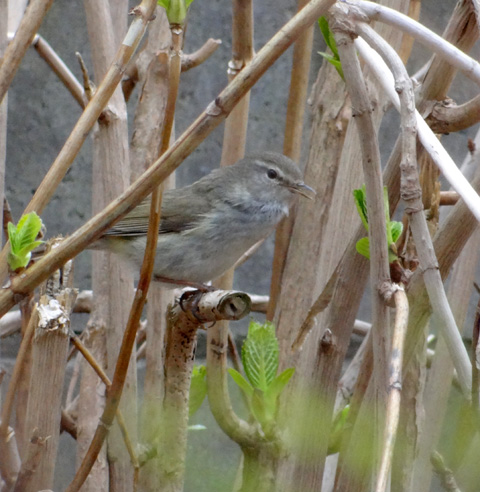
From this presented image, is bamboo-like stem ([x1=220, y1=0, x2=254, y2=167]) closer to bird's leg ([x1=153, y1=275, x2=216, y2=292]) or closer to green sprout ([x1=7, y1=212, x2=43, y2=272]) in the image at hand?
bird's leg ([x1=153, y1=275, x2=216, y2=292])

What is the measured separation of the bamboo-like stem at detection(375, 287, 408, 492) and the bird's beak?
111 cm

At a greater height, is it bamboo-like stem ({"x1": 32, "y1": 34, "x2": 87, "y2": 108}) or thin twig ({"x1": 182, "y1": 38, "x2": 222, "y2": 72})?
thin twig ({"x1": 182, "y1": 38, "x2": 222, "y2": 72})

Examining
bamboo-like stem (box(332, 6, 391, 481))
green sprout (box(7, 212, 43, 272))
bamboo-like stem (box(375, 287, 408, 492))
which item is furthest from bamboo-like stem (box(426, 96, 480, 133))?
green sprout (box(7, 212, 43, 272))

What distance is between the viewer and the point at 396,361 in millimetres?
728

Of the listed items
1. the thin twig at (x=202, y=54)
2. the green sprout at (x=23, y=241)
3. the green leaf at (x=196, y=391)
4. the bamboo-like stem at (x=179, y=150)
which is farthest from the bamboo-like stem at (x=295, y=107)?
the bamboo-like stem at (x=179, y=150)

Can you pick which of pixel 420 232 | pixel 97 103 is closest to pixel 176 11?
pixel 97 103

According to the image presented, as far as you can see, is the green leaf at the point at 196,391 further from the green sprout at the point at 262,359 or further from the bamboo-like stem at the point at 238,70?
the green sprout at the point at 262,359

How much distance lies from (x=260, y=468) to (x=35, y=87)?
2041mm

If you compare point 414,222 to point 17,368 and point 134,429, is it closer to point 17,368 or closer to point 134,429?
point 17,368

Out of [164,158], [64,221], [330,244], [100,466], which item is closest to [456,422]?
[164,158]

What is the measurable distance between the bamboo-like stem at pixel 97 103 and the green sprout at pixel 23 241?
0.04m

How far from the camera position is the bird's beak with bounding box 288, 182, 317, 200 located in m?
1.93

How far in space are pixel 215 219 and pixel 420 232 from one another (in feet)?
4.35

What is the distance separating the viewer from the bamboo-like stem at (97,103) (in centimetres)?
92
